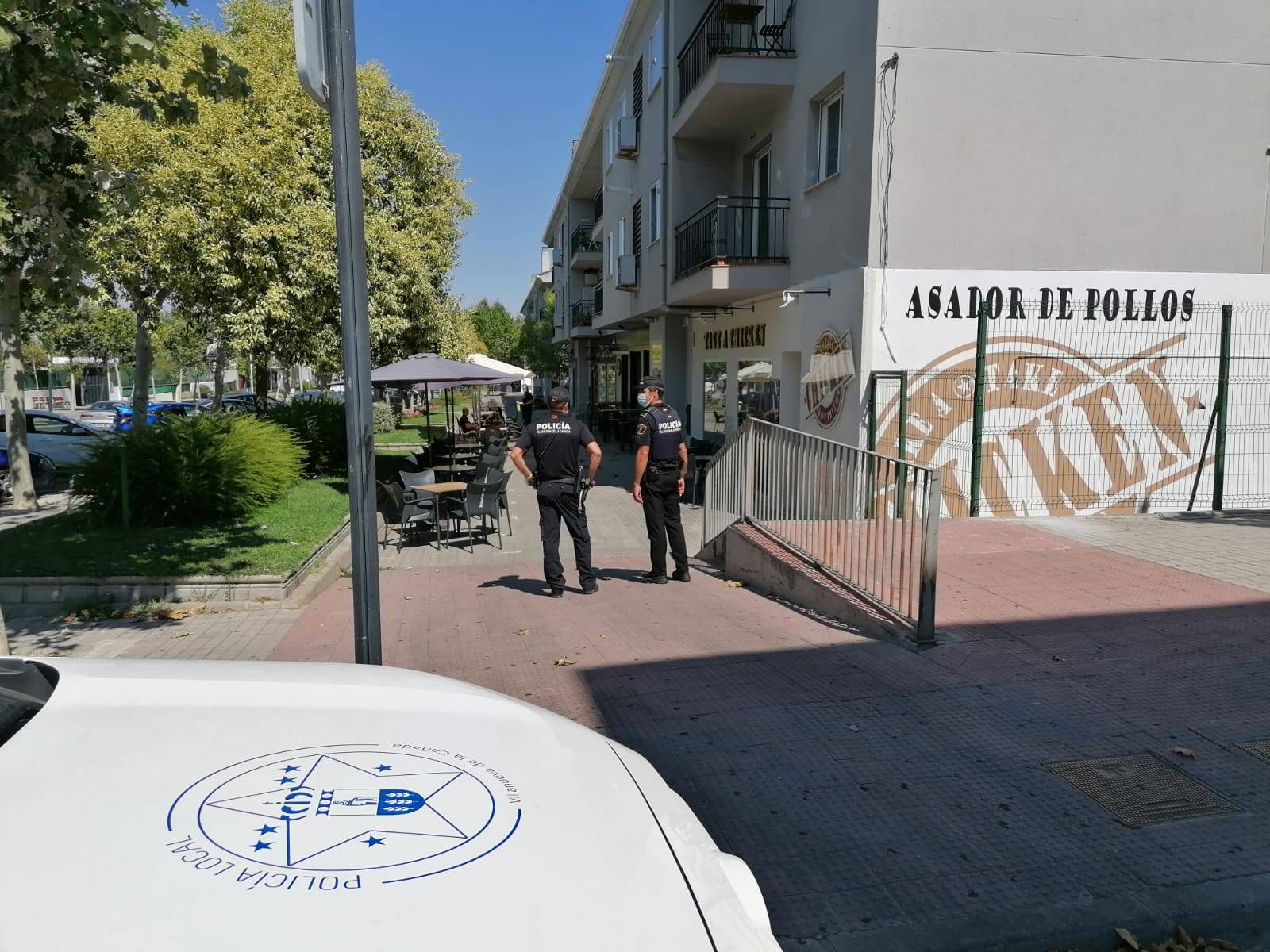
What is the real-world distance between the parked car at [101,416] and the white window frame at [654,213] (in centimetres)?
2004

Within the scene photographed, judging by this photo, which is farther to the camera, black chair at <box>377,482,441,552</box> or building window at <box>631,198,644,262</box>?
building window at <box>631,198,644,262</box>

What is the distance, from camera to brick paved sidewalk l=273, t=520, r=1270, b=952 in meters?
3.15

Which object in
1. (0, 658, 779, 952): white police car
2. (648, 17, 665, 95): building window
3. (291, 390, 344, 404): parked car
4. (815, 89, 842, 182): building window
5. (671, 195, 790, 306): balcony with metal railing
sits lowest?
(0, 658, 779, 952): white police car

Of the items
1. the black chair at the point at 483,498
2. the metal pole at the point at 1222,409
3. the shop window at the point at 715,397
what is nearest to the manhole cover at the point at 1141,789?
the black chair at the point at 483,498

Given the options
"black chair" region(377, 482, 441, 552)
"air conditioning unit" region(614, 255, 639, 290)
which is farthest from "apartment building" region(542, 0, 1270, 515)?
"air conditioning unit" region(614, 255, 639, 290)

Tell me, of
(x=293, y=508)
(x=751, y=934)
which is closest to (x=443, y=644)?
(x=751, y=934)

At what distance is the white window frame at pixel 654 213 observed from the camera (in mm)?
18281

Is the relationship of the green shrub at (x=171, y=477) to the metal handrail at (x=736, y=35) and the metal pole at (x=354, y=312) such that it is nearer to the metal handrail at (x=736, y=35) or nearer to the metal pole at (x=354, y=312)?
the metal pole at (x=354, y=312)

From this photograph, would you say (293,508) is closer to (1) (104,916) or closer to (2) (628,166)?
(1) (104,916)

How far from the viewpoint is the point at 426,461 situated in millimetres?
16781

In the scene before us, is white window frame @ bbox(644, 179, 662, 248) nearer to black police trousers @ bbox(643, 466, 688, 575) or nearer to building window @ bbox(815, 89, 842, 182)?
building window @ bbox(815, 89, 842, 182)

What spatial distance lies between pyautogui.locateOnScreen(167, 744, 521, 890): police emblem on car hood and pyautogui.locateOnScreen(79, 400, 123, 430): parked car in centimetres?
3216

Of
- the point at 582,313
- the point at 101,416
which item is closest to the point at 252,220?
the point at 582,313

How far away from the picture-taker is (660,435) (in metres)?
8.37
